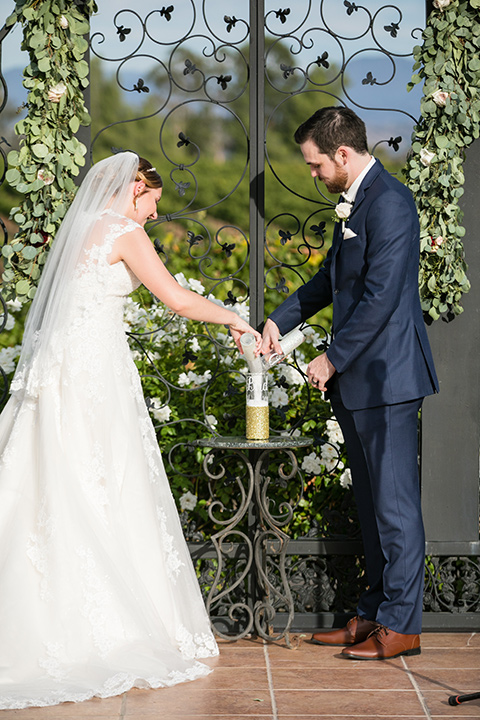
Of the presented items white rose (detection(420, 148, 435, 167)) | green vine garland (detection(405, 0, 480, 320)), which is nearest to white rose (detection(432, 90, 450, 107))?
green vine garland (detection(405, 0, 480, 320))

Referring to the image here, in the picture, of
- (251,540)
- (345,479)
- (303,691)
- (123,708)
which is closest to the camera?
(123,708)

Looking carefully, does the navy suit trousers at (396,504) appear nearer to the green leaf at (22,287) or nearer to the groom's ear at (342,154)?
the groom's ear at (342,154)

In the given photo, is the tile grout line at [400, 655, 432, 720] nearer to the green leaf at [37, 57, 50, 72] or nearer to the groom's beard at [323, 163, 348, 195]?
the groom's beard at [323, 163, 348, 195]

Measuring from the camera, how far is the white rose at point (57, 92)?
130 inches

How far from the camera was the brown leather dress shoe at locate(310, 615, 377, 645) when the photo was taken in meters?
3.29

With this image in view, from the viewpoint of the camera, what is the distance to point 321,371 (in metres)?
3.17

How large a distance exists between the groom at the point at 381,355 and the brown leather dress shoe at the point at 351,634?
81 mm

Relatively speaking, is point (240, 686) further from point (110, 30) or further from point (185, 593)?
point (110, 30)

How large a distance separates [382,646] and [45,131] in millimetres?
2334

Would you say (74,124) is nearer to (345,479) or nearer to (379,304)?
(379,304)

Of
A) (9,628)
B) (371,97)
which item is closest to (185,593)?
(9,628)

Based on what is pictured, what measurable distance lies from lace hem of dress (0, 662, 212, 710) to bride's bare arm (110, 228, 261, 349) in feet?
4.16

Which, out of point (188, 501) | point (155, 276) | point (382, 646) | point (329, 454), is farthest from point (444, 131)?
point (382, 646)

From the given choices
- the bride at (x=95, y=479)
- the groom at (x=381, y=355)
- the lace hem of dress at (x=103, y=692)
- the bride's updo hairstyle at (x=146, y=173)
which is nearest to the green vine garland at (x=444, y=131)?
the groom at (x=381, y=355)
